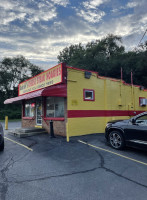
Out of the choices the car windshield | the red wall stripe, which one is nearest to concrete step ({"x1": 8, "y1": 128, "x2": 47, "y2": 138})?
the red wall stripe

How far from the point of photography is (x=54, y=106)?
10.5 meters

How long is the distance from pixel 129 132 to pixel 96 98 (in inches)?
198

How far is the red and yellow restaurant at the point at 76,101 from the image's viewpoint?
9.23m

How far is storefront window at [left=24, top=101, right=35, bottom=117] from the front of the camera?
42.0ft

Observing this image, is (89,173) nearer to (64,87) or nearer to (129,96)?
(64,87)

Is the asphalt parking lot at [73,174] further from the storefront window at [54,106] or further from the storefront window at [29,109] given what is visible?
the storefront window at [29,109]

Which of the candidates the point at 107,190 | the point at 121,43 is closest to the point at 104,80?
the point at 107,190

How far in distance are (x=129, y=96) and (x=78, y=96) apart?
5678 millimetres

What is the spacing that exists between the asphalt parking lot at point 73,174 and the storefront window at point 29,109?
21.6 ft

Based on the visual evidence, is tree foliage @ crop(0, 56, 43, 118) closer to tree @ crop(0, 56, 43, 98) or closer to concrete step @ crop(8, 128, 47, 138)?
tree @ crop(0, 56, 43, 98)

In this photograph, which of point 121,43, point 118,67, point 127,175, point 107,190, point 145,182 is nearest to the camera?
point 107,190

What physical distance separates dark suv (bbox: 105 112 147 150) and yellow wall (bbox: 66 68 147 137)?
2.55 m

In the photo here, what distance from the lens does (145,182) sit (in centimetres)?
A: 363

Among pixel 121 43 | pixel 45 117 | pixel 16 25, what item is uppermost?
pixel 121 43
